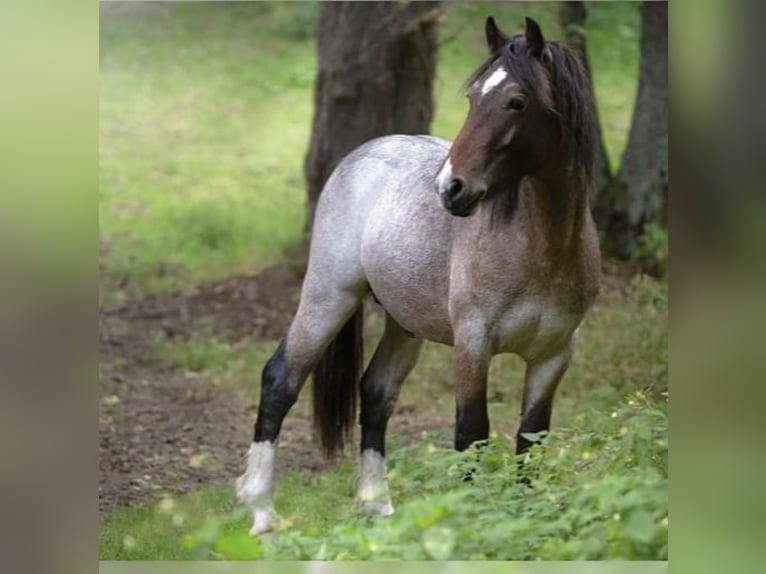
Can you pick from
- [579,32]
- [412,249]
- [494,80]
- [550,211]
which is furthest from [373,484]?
[579,32]

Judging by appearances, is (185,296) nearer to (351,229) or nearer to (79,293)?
(351,229)

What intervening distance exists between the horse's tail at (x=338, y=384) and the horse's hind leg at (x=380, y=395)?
74 millimetres

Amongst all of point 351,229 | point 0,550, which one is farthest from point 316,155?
point 0,550

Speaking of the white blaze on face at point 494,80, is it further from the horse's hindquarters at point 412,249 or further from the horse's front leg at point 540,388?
the horse's front leg at point 540,388

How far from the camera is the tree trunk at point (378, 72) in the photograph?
679 centimetres

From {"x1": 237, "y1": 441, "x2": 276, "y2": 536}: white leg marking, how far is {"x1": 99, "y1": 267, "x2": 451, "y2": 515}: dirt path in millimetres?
577

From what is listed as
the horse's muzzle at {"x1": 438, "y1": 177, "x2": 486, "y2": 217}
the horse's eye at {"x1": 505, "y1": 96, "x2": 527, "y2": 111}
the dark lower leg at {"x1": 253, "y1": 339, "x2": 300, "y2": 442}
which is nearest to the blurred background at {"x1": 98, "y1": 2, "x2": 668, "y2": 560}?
the dark lower leg at {"x1": 253, "y1": 339, "x2": 300, "y2": 442}

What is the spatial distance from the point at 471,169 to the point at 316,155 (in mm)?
3569

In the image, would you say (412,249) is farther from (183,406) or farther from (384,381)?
(183,406)

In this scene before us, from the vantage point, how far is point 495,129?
11.8ft

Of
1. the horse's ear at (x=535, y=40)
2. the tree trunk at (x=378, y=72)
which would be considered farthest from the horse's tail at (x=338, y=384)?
the tree trunk at (x=378, y=72)

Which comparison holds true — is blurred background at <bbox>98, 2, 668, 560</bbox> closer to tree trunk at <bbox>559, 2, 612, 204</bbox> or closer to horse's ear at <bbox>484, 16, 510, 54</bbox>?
tree trunk at <bbox>559, 2, 612, 204</bbox>

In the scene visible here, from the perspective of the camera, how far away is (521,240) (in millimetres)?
3838

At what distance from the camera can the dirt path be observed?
5.30m
